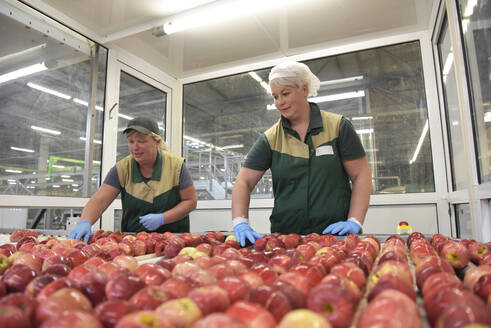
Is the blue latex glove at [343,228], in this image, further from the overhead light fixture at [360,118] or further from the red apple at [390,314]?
the overhead light fixture at [360,118]

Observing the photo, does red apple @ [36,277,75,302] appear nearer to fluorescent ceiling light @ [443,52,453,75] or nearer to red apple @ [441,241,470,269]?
red apple @ [441,241,470,269]

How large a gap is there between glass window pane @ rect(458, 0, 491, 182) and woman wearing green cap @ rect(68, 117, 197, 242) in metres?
2.50

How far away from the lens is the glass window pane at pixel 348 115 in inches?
184

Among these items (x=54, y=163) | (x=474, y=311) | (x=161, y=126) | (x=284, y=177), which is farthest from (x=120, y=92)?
(x=474, y=311)

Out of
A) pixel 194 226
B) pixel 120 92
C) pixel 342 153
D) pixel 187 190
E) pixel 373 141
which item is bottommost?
pixel 194 226

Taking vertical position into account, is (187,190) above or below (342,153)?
below

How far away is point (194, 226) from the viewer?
5.72 meters

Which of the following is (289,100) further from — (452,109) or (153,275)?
(452,109)

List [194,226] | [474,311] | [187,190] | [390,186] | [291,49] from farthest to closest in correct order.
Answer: [194,226] → [291,49] → [390,186] → [187,190] → [474,311]

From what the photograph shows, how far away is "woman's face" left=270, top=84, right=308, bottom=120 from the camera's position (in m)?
2.53

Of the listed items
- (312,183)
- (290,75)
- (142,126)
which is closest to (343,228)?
(312,183)

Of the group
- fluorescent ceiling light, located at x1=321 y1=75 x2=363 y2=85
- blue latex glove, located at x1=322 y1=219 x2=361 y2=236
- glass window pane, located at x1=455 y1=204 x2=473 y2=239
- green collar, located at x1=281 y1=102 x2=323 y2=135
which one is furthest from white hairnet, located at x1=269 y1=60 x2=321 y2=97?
fluorescent ceiling light, located at x1=321 y1=75 x2=363 y2=85

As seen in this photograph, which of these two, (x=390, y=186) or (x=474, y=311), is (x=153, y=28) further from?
(x=474, y=311)

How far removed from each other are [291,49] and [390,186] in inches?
96.4
